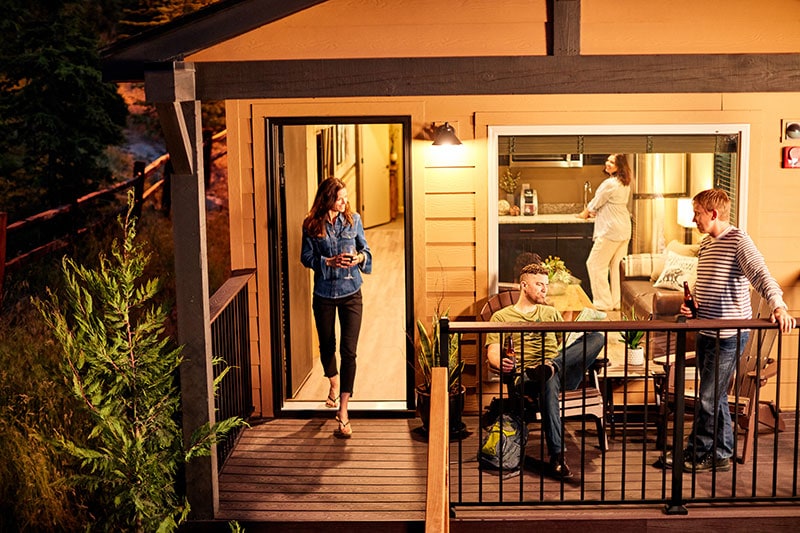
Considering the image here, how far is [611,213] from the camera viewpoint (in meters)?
7.66

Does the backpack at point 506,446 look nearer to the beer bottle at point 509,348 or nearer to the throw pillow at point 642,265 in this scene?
the beer bottle at point 509,348

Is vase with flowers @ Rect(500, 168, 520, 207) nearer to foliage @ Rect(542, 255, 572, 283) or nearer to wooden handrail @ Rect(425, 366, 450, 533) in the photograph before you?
foliage @ Rect(542, 255, 572, 283)

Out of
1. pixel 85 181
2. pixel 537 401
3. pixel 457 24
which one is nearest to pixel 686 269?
pixel 537 401

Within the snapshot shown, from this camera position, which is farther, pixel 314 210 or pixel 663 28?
pixel 314 210

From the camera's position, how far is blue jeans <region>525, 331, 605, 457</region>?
20.2 feet

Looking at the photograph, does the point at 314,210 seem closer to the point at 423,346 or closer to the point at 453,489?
the point at 423,346

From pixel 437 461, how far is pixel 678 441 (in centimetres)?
208

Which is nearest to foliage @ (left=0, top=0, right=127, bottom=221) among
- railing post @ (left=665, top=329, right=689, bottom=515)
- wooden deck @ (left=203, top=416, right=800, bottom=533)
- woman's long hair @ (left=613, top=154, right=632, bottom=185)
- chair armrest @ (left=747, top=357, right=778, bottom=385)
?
wooden deck @ (left=203, top=416, right=800, bottom=533)

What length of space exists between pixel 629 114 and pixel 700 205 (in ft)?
4.39

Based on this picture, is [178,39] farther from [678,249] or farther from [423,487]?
[678,249]

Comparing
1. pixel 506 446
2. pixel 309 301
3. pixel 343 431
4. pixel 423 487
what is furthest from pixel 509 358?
pixel 309 301

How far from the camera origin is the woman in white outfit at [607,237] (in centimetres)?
764

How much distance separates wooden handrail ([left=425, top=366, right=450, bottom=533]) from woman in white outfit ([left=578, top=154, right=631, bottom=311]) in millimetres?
2746

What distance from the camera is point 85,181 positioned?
15562 millimetres
